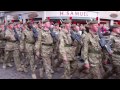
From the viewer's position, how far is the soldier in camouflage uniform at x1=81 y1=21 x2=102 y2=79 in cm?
640

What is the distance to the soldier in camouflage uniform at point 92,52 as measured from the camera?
640 centimetres

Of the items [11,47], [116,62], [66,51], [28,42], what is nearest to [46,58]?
[66,51]

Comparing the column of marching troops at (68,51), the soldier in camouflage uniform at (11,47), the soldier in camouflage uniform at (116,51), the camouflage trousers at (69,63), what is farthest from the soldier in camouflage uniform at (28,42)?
the soldier in camouflage uniform at (116,51)

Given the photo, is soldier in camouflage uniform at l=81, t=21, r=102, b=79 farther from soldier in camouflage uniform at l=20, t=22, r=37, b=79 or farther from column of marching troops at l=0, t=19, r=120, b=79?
soldier in camouflage uniform at l=20, t=22, r=37, b=79

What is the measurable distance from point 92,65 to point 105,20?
70.1ft

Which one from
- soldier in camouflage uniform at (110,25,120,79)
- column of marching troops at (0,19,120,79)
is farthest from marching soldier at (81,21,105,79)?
soldier in camouflage uniform at (110,25,120,79)

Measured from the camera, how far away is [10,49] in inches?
393

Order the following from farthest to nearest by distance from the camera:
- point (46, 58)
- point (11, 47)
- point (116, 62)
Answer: point (11, 47), point (46, 58), point (116, 62)

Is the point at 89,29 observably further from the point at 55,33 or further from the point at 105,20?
the point at 105,20

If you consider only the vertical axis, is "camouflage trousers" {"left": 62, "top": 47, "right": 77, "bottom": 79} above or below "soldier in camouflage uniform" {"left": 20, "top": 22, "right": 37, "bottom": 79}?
below

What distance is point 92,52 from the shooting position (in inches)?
257

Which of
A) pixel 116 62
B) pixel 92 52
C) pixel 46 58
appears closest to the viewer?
pixel 92 52

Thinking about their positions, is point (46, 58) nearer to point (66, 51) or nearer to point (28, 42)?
point (66, 51)

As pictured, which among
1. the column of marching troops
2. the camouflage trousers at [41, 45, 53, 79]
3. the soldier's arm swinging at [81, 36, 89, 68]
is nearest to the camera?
the soldier's arm swinging at [81, 36, 89, 68]
